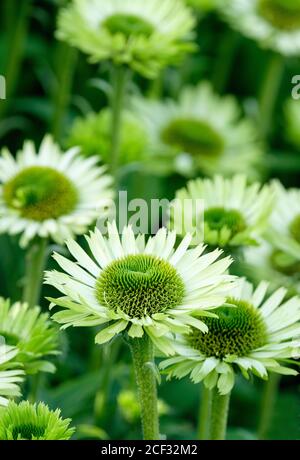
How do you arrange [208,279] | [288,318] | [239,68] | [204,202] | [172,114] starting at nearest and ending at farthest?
[208,279]
[288,318]
[204,202]
[172,114]
[239,68]

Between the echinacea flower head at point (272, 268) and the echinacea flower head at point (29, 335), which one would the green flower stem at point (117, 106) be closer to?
the echinacea flower head at point (272, 268)

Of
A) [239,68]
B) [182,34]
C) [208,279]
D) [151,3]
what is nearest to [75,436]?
[208,279]

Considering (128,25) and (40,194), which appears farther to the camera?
(128,25)

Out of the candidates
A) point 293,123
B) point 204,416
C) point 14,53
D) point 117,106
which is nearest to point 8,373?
point 204,416

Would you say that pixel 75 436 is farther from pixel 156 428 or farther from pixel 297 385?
pixel 297 385

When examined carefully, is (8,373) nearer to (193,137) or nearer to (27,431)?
(27,431)

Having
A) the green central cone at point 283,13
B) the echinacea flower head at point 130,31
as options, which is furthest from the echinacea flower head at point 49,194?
the green central cone at point 283,13

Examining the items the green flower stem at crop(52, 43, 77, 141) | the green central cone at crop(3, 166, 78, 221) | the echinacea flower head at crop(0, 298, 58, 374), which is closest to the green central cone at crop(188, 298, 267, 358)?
the echinacea flower head at crop(0, 298, 58, 374)
